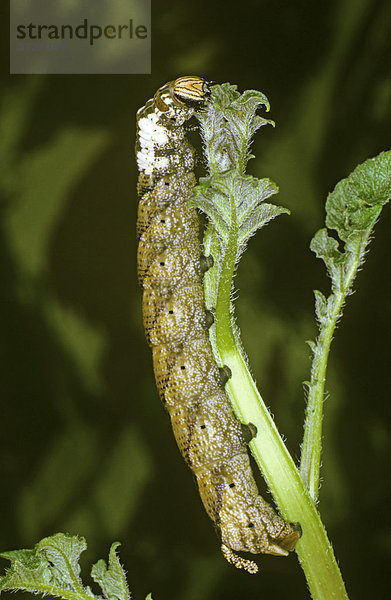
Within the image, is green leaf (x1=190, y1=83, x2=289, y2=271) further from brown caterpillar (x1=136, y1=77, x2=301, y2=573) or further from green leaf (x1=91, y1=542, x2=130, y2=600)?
green leaf (x1=91, y1=542, x2=130, y2=600)

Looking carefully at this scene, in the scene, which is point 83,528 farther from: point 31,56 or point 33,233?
point 31,56

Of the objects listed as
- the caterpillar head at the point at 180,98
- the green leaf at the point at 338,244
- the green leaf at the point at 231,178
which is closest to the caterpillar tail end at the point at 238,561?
the green leaf at the point at 338,244

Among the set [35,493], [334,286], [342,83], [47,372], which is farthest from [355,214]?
[35,493]

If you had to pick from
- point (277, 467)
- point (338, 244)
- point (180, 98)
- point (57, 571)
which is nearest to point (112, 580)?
point (57, 571)

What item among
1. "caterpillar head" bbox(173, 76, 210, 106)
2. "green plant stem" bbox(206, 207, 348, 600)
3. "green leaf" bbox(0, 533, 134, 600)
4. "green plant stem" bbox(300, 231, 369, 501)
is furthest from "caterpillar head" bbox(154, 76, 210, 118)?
"green leaf" bbox(0, 533, 134, 600)

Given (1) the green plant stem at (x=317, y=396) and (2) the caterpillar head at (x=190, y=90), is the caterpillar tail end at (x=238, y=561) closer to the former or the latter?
(1) the green plant stem at (x=317, y=396)

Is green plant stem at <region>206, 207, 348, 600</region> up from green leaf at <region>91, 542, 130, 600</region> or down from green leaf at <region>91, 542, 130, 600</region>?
up
